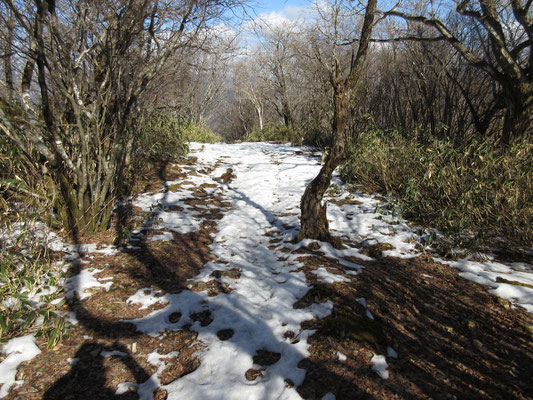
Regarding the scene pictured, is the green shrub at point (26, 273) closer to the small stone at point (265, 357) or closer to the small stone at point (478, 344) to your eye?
the small stone at point (265, 357)

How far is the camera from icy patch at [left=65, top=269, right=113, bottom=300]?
2541 millimetres

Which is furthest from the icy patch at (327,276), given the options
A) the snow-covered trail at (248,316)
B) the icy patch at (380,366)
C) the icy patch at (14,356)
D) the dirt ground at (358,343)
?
the icy patch at (14,356)

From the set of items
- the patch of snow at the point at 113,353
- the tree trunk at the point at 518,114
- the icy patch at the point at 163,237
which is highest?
the tree trunk at the point at 518,114

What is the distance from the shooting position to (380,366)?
68.4 inches

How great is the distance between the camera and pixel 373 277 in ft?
9.33

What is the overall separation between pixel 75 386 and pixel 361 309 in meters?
2.02

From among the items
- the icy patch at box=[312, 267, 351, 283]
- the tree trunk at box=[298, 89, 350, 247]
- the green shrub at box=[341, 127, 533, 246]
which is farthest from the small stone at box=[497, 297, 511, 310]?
the tree trunk at box=[298, 89, 350, 247]

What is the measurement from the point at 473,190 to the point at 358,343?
285 centimetres

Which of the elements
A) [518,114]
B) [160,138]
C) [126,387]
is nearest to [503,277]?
[518,114]

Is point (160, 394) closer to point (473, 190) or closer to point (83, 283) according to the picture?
point (83, 283)

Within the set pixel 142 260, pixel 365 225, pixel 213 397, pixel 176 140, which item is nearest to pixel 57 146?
pixel 142 260

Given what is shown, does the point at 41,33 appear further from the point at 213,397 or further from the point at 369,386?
the point at 369,386

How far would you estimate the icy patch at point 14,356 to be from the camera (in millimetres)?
1640

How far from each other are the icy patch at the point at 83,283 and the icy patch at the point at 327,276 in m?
2.07
